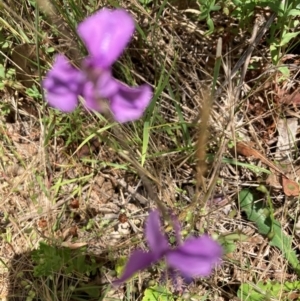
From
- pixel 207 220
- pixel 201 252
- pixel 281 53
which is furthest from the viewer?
pixel 281 53

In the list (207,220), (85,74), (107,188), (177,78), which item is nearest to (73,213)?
(107,188)

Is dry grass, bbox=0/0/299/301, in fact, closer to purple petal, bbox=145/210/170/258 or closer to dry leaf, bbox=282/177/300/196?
dry leaf, bbox=282/177/300/196

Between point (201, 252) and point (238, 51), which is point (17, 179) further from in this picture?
point (201, 252)

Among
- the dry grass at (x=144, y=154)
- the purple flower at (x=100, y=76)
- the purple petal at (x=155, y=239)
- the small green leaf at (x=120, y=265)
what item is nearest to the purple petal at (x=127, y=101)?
the purple flower at (x=100, y=76)

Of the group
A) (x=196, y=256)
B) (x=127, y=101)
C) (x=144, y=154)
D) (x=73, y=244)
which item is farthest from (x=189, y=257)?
(x=73, y=244)

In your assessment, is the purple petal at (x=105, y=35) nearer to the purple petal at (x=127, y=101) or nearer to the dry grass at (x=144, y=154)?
the purple petal at (x=127, y=101)

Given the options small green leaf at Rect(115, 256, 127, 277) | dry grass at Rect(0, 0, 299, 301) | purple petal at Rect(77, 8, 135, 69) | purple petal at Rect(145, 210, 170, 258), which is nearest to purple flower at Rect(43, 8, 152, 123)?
purple petal at Rect(77, 8, 135, 69)

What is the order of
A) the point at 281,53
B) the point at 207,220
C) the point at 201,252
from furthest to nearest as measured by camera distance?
the point at 281,53
the point at 207,220
the point at 201,252
